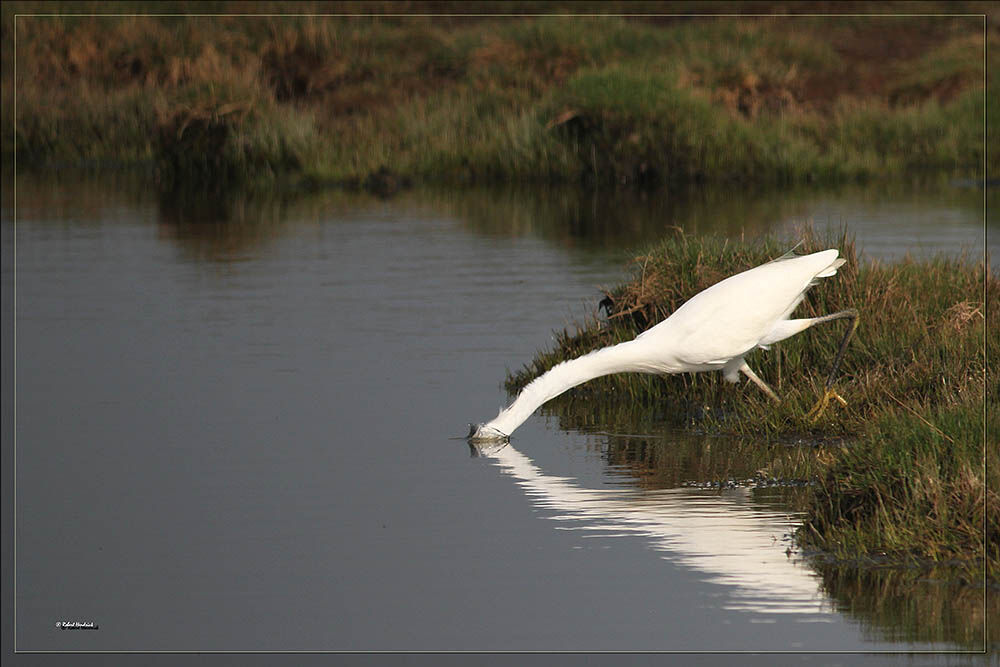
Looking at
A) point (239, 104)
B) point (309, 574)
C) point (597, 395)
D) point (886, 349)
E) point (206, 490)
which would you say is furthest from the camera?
point (239, 104)

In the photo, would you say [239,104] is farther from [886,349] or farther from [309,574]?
[309,574]

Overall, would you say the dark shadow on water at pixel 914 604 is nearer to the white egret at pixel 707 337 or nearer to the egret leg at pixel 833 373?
the white egret at pixel 707 337

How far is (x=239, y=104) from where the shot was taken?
3005cm

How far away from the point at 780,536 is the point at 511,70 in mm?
27307

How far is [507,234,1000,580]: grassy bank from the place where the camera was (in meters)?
7.40

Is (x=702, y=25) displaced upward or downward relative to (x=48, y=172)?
upward

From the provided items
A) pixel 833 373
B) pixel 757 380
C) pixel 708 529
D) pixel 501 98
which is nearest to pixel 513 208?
pixel 501 98

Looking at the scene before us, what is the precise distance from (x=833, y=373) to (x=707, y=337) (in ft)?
2.82

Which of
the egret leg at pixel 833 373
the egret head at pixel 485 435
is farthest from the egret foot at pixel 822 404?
the egret head at pixel 485 435

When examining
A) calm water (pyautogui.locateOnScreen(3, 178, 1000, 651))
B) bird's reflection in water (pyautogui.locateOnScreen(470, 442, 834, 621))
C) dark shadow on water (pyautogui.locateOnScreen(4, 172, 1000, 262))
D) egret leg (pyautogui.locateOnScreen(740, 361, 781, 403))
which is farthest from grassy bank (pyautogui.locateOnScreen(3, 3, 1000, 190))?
bird's reflection in water (pyautogui.locateOnScreen(470, 442, 834, 621))

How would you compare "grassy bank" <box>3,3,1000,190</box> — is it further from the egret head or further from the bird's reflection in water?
the bird's reflection in water

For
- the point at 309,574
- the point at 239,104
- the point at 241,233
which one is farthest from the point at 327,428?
the point at 239,104

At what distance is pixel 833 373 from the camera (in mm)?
10219

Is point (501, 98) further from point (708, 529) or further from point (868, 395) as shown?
point (708, 529)
